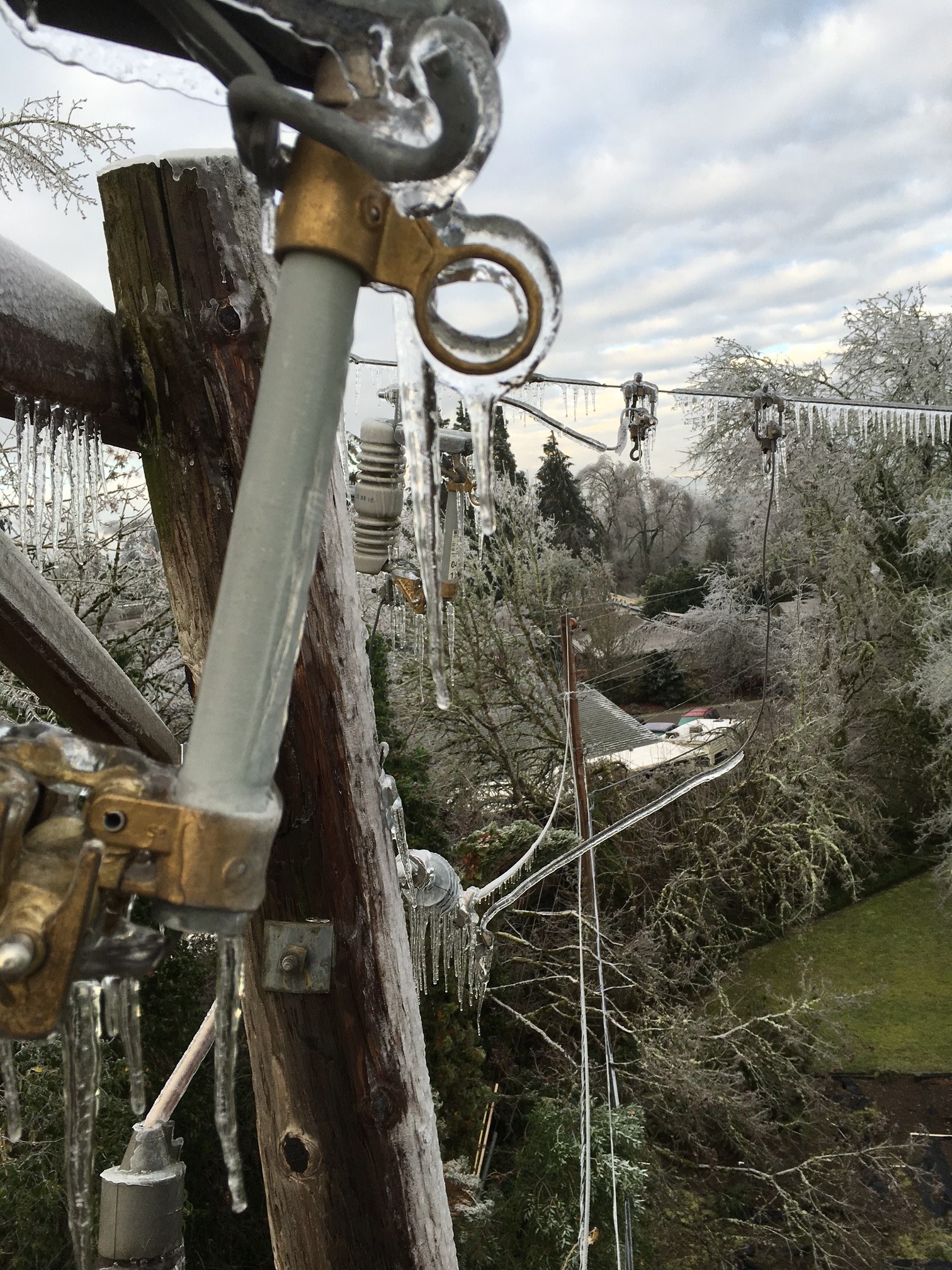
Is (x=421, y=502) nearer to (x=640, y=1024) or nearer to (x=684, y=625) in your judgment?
(x=640, y=1024)

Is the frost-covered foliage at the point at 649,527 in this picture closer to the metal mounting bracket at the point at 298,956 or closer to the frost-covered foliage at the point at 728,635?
the frost-covered foliage at the point at 728,635

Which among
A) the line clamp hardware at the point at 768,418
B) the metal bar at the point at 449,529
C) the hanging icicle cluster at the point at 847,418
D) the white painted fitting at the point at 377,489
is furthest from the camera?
the line clamp hardware at the point at 768,418

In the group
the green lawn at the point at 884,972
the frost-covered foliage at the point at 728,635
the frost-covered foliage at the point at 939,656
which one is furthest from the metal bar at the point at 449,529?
the frost-covered foliage at the point at 728,635

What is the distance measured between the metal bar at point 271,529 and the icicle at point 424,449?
33 mm

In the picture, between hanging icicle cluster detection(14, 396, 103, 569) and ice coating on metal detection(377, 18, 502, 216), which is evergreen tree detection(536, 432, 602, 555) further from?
ice coating on metal detection(377, 18, 502, 216)

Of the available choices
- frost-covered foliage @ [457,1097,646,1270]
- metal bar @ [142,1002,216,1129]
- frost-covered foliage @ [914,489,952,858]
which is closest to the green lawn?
frost-covered foliage @ [914,489,952,858]

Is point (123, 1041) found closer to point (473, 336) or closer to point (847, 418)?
point (473, 336)

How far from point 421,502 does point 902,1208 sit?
8769 millimetres

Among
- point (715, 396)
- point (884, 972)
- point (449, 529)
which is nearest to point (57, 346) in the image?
point (449, 529)

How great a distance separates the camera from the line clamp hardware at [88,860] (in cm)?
47

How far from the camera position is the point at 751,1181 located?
24.2ft

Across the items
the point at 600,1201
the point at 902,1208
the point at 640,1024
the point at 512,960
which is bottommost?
the point at 902,1208

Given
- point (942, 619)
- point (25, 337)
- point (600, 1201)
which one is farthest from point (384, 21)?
point (942, 619)

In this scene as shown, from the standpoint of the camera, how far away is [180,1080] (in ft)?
5.24
